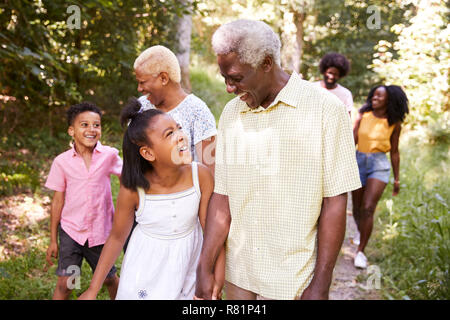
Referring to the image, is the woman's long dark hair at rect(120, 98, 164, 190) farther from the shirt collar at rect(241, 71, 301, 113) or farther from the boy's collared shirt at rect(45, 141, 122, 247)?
the boy's collared shirt at rect(45, 141, 122, 247)

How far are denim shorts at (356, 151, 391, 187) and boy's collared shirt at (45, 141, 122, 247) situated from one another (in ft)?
9.19

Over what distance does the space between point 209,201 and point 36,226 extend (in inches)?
127

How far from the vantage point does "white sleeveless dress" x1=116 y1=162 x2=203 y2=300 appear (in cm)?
219

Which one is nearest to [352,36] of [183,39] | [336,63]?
[183,39]

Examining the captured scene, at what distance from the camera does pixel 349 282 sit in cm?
417

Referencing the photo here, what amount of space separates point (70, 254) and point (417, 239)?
3.49 meters

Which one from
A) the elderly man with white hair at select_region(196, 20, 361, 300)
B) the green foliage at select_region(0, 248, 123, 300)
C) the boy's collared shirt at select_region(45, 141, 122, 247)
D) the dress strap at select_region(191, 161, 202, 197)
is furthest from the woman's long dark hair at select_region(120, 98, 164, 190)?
the green foliage at select_region(0, 248, 123, 300)

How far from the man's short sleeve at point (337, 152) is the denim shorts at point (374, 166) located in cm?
289

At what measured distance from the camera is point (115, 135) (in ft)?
27.8

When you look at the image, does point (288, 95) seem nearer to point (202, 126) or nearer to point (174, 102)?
point (202, 126)

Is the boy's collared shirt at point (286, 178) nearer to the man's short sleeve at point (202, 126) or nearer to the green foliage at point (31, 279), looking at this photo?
the man's short sleeve at point (202, 126)

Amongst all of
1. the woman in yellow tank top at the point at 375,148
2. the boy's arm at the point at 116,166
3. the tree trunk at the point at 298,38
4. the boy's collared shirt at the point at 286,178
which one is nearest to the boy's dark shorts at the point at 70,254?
the boy's arm at the point at 116,166
